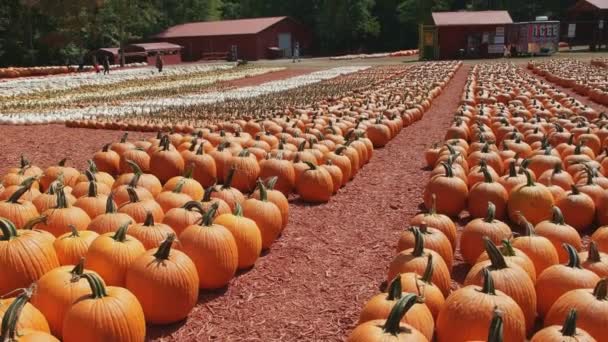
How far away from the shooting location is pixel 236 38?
69562mm

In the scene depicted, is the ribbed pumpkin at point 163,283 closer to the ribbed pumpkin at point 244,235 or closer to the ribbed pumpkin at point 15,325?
the ribbed pumpkin at point 244,235

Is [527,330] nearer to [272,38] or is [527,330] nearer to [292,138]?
[292,138]

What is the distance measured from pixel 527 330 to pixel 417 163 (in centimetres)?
604

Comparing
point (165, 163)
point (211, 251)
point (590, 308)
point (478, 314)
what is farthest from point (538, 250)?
point (165, 163)

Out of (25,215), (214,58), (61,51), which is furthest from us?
(214,58)

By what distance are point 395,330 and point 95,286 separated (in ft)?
6.11

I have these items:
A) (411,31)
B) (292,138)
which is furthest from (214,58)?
(292,138)

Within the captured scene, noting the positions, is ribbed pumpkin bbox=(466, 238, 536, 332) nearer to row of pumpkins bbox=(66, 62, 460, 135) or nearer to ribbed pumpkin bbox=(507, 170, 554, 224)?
ribbed pumpkin bbox=(507, 170, 554, 224)

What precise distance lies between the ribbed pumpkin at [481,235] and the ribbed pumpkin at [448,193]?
1.47m

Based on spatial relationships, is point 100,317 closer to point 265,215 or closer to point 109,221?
point 109,221

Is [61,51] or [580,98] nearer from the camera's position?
[580,98]

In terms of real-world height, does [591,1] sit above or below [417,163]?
above

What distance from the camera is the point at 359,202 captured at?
7.71 meters

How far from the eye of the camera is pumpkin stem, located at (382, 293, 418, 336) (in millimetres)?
3020
